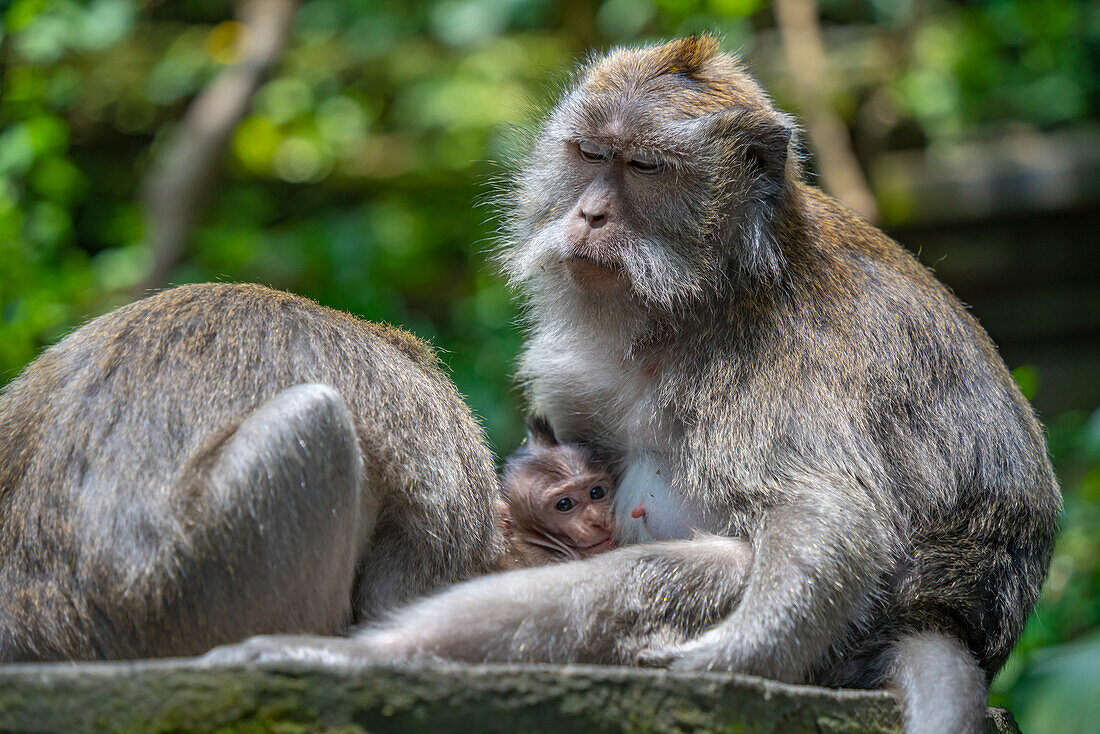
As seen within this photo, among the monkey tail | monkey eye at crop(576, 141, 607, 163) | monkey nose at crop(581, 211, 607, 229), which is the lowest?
the monkey tail

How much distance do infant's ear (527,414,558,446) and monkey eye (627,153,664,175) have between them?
4.40 feet

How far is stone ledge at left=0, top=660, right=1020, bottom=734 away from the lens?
288 centimetres

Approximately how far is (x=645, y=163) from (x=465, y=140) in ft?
22.6

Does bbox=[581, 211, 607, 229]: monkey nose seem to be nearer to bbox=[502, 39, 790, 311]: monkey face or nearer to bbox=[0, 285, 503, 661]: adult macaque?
bbox=[502, 39, 790, 311]: monkey face

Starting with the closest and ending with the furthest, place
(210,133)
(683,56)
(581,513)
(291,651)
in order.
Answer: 1. (291,651)
2. (683,56)
3. (581,513)
4. (210,133)

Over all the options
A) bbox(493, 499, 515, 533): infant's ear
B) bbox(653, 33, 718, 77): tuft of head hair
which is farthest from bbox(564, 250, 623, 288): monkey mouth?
bbox(493, 499, 515, 533): infant's ear

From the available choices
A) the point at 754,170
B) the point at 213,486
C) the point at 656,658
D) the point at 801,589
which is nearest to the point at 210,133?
the point at 754,170

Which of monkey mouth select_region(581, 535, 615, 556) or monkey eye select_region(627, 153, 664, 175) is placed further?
monkey mouth select_region(581, 535, 615, 556)

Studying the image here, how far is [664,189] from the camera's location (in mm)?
4617

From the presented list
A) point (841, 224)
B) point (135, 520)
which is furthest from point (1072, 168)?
point (135, 520)

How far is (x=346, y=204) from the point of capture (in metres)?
12.2

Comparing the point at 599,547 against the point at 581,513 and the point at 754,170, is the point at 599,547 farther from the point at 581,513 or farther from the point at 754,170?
the point at 754,170

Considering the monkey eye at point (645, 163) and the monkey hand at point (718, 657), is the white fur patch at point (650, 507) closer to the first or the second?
the monkey hand at point (718, 657)

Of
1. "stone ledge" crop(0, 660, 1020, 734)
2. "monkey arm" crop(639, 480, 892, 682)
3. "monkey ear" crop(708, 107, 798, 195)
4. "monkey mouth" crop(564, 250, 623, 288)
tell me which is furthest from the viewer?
"monkey ear" crop(708, 107, 798, 195)
